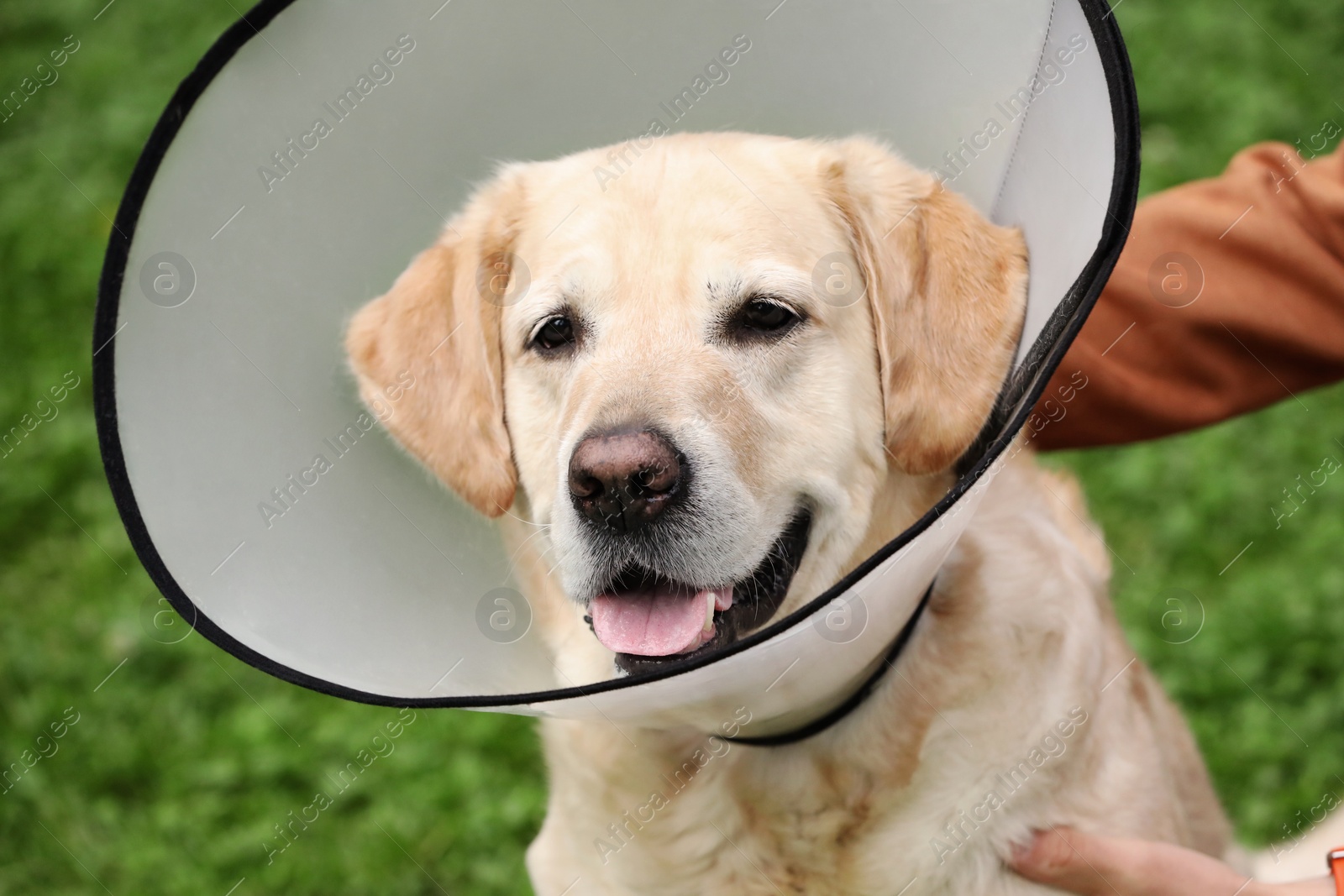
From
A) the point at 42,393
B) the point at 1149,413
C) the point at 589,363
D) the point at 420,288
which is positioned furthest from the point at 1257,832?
the point at 42,393

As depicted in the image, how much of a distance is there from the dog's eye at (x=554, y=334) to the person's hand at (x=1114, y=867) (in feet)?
4.21

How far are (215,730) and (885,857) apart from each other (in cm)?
285

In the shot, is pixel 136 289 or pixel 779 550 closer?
pixel 136 289

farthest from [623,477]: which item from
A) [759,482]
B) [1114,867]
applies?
[1114,867]

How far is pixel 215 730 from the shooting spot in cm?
408

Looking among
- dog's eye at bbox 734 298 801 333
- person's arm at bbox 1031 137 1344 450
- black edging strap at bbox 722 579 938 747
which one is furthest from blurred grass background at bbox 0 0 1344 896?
dog's eye at bbox 734 298 801 333

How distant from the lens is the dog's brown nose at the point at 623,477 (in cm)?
187

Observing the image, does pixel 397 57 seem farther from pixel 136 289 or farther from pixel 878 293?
pixel 878 293

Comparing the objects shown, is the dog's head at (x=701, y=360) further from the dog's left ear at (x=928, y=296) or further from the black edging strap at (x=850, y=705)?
the black edging strap at (x=850, y=705)

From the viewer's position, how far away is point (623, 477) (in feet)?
6.25

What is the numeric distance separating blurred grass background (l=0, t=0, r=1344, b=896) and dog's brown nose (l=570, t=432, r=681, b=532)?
6.91ft

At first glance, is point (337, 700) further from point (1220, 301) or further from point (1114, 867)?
point (1220, 301)

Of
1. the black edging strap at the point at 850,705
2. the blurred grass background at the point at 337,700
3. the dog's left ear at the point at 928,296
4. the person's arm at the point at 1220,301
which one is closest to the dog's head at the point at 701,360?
the dog's left ear at the point at 928,296

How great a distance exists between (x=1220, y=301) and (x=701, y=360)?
123cm
